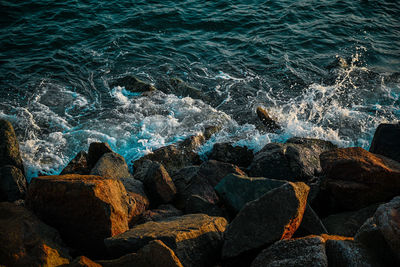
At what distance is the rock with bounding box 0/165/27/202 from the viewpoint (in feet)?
17.8

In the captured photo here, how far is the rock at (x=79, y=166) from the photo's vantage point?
5.98m

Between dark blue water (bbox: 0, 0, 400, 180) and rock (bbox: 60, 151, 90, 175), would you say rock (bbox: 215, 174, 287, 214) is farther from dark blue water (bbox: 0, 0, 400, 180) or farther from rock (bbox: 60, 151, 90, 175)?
dark blue water (bbox: 0, 0, 400, 180)

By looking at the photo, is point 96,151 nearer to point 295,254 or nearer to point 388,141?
point 295,254

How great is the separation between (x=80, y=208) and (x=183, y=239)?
116 centimetres

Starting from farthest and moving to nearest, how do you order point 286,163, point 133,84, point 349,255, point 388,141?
point 133,84 → point 388,141 → point 286,163 → point 349,255

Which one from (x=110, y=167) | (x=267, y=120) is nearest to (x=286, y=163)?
(x=267, y=120)

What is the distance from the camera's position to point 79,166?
20.2 feet

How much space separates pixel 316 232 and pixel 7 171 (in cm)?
497

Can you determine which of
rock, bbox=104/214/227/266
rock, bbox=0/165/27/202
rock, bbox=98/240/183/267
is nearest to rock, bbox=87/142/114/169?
rock, bbox=0/165/27/202

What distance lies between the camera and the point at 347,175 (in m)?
4.74

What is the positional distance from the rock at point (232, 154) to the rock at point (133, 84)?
10.7 ft

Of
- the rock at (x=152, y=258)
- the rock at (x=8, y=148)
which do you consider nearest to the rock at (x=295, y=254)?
the rock at (x=152, y=258)

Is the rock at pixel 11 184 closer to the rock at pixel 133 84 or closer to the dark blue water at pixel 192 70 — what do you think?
the dark blue water at pixel 192 70

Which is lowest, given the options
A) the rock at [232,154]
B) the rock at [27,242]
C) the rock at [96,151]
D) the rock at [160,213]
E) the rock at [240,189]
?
the rock at [232,154]
